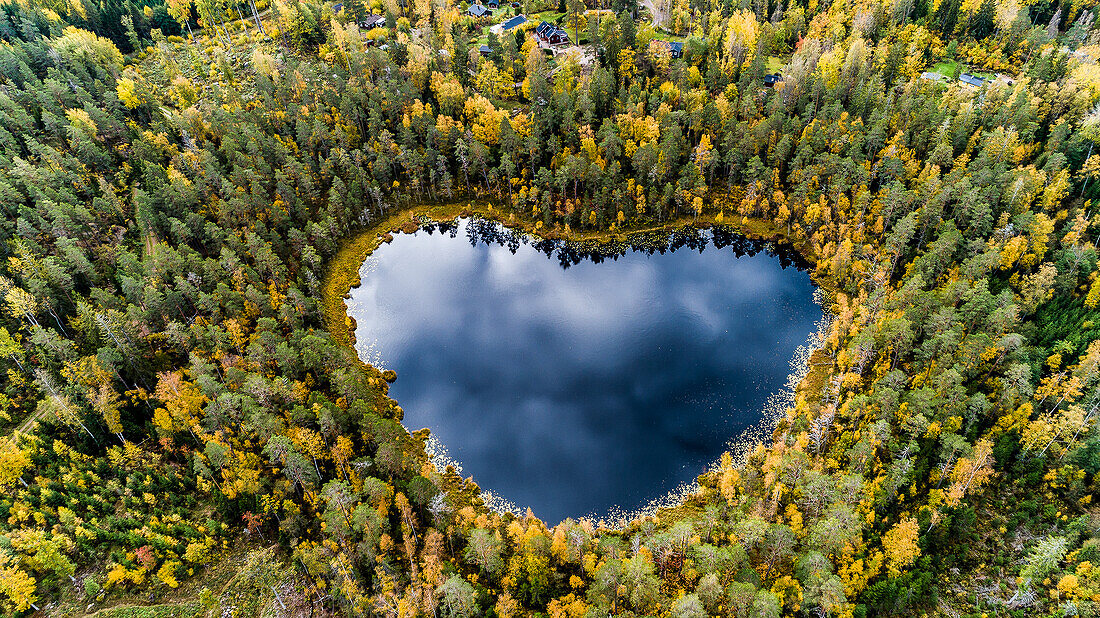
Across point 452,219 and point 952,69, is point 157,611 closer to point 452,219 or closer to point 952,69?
point 452,219

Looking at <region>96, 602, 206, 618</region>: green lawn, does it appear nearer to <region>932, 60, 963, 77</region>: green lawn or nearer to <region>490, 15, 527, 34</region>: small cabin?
<region>490, 15, 527, 34</region>: small cabin

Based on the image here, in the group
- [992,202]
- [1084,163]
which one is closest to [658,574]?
[992,202]

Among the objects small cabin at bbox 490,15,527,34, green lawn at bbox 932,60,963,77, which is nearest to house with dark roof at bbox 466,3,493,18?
small cabin at bbox 490,15,527,34

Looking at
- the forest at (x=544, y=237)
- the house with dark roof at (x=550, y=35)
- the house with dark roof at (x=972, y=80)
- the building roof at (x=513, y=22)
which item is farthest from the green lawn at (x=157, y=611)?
the house with dark roof at (x=972, y=80)

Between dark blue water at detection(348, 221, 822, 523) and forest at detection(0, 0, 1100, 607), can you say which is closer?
forest at detection(0, 0, 1100, 607)

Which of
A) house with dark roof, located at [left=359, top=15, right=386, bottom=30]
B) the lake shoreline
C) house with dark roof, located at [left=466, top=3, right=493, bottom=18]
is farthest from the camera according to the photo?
house with dark roof, located at [left=466, top=3, right=493, bottom=18]

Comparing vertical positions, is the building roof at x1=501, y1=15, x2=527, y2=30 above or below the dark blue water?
above

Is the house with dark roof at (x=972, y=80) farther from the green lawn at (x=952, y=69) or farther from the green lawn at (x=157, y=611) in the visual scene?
the green lawn at (x=157, y=611)
